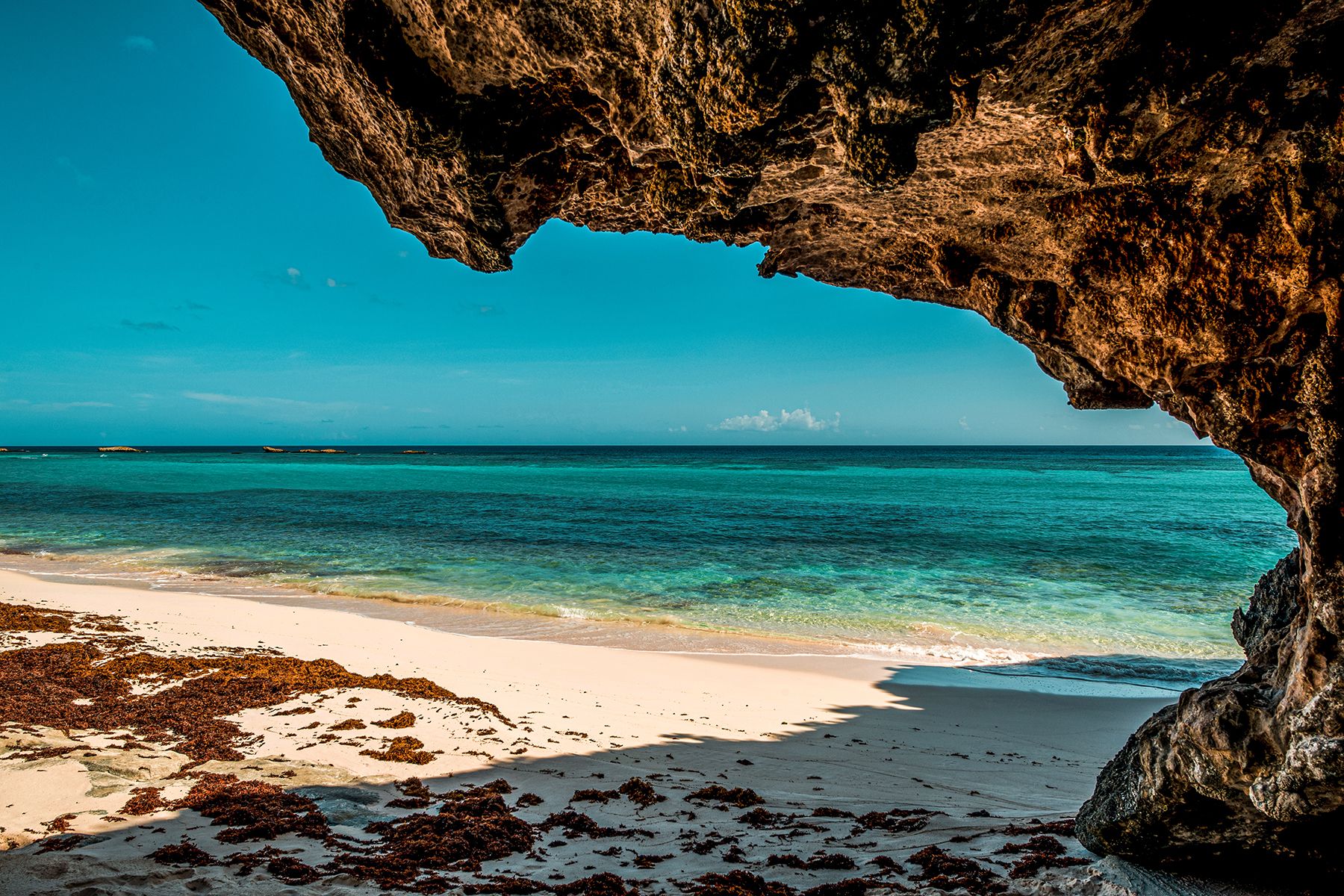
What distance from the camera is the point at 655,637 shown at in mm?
10898

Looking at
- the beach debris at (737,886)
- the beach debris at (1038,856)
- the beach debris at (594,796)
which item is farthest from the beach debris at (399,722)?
the beach debris at (1038,856)

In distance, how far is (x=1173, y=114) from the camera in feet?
7.35

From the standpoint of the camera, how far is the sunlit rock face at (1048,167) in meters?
2.04

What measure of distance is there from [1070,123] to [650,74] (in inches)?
65.1

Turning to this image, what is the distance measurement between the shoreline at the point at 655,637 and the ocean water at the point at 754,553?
142mm

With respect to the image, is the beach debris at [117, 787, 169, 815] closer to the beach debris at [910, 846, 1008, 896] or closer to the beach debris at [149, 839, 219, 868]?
the beach debris at [149, 839, 219, 868]

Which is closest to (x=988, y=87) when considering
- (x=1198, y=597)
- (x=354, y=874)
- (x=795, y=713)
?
(x=354, y=874)

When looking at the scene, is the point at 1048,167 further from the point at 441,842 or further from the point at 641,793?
the point at 441,842

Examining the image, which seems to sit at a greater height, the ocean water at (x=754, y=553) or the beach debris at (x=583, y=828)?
the beach debris at (x=583, y=828)

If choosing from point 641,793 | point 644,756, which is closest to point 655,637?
point 644,756

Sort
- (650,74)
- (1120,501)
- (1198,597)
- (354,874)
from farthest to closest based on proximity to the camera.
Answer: (1120,501), (1198,597), (354,874), (650,74)

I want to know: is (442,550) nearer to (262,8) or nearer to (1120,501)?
(262,8)

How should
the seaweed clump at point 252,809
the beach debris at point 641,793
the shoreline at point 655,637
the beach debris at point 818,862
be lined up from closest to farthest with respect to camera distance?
the beach debris at point 818,862, the seaweed clump at point 252,809, the beach debris at point 641,793, the shoreline at point 655,637

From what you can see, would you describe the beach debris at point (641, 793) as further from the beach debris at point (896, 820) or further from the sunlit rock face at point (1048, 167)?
the sunlit rock face at point (1048, 167)
